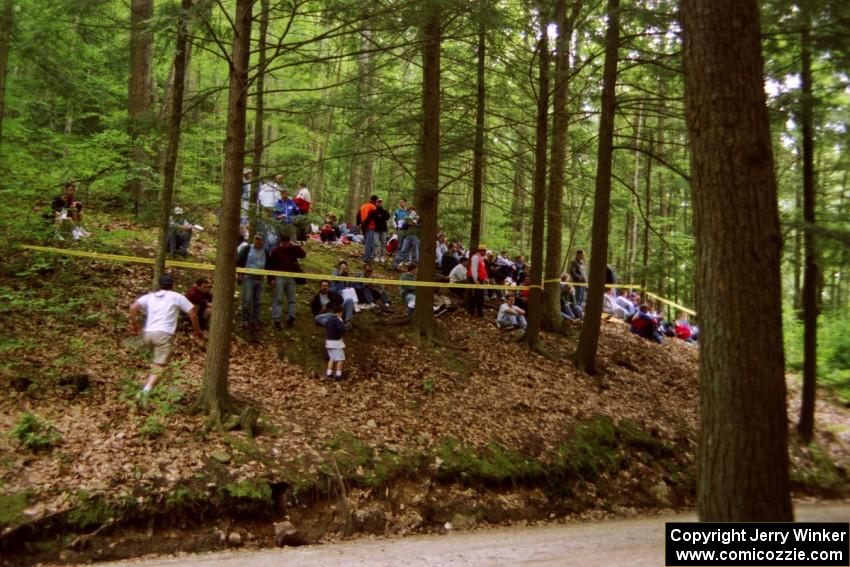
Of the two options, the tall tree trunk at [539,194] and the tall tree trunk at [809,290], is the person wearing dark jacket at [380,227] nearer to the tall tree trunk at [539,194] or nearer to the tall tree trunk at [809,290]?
the tall tree trunk at [539,194]

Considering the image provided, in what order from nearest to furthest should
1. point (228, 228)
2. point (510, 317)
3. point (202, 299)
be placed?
point (228, 228)
point (202, 299)
point (510, 317)

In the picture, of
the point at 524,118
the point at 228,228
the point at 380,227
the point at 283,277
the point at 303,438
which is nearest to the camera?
the point at 228,228

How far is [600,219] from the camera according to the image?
1114cm

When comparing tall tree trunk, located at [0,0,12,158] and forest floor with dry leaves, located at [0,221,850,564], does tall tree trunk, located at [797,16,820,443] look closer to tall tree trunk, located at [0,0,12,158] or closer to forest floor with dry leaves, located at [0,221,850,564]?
forest floor with dry leaves, located at [0,221,850,564]

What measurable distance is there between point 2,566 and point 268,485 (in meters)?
2.48

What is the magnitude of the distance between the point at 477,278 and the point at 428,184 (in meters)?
3.32

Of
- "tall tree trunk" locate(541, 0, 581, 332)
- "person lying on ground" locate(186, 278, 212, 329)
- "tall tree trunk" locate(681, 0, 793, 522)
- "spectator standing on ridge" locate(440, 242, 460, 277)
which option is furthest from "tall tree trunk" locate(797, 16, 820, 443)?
"person lying on ground" locate(186, 278, 212, 329)

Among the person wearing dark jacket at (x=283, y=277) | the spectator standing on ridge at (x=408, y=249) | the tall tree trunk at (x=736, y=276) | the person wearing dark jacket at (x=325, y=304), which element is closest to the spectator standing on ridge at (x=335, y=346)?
the person wearing dark jacket at (x=325, y=304)

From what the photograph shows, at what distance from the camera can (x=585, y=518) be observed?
26.1 feet

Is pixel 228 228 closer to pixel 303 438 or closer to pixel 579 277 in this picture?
pixel 303 438

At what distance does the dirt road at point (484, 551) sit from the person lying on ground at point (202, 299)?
186 inches

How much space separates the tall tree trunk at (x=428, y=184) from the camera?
1059 cm

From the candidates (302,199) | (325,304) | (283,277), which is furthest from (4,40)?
(302,199)

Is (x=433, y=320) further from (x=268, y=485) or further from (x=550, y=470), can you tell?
(x=268, y=485)
